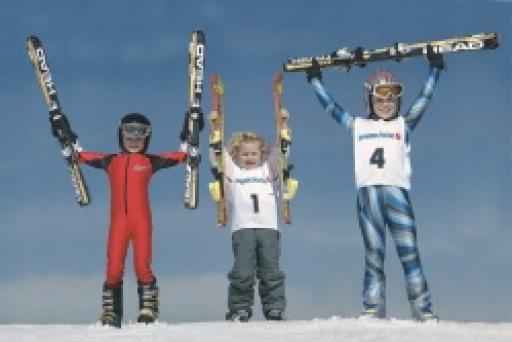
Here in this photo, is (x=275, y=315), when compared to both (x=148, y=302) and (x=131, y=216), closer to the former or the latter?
(x=148, y=302)

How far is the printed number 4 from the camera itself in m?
11.0

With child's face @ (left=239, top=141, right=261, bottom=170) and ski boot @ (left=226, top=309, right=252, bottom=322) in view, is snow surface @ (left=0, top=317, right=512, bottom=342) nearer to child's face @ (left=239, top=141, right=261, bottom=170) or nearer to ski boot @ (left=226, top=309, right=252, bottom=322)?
ski boot @ (left=226, top=309, right=252, bottom=322)

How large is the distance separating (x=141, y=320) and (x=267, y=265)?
163 cm

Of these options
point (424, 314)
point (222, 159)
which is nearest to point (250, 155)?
point (222, 159)

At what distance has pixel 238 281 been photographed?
448 inches

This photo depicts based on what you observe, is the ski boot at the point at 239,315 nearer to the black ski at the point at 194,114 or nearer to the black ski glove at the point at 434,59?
the black ski at the point at 194,114

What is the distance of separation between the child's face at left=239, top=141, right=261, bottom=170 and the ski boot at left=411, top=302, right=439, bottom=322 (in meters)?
2.58

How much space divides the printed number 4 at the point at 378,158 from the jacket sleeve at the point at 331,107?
475 millimetres

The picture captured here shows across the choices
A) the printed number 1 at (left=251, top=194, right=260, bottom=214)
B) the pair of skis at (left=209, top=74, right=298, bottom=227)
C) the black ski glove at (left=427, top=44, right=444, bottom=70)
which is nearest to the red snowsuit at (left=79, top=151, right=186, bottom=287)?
the pair of skis at (left=209, top=74, right=298, bottom=227)

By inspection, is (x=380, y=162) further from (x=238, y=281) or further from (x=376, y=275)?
(x=238, y=281)

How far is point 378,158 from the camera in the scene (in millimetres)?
11039

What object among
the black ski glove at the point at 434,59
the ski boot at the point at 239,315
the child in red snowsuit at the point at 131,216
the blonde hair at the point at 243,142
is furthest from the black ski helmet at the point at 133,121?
the black ski glove at the point at 434,59

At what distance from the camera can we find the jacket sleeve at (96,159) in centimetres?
1145

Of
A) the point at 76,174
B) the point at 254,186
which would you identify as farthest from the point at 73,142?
the point at 254,186
